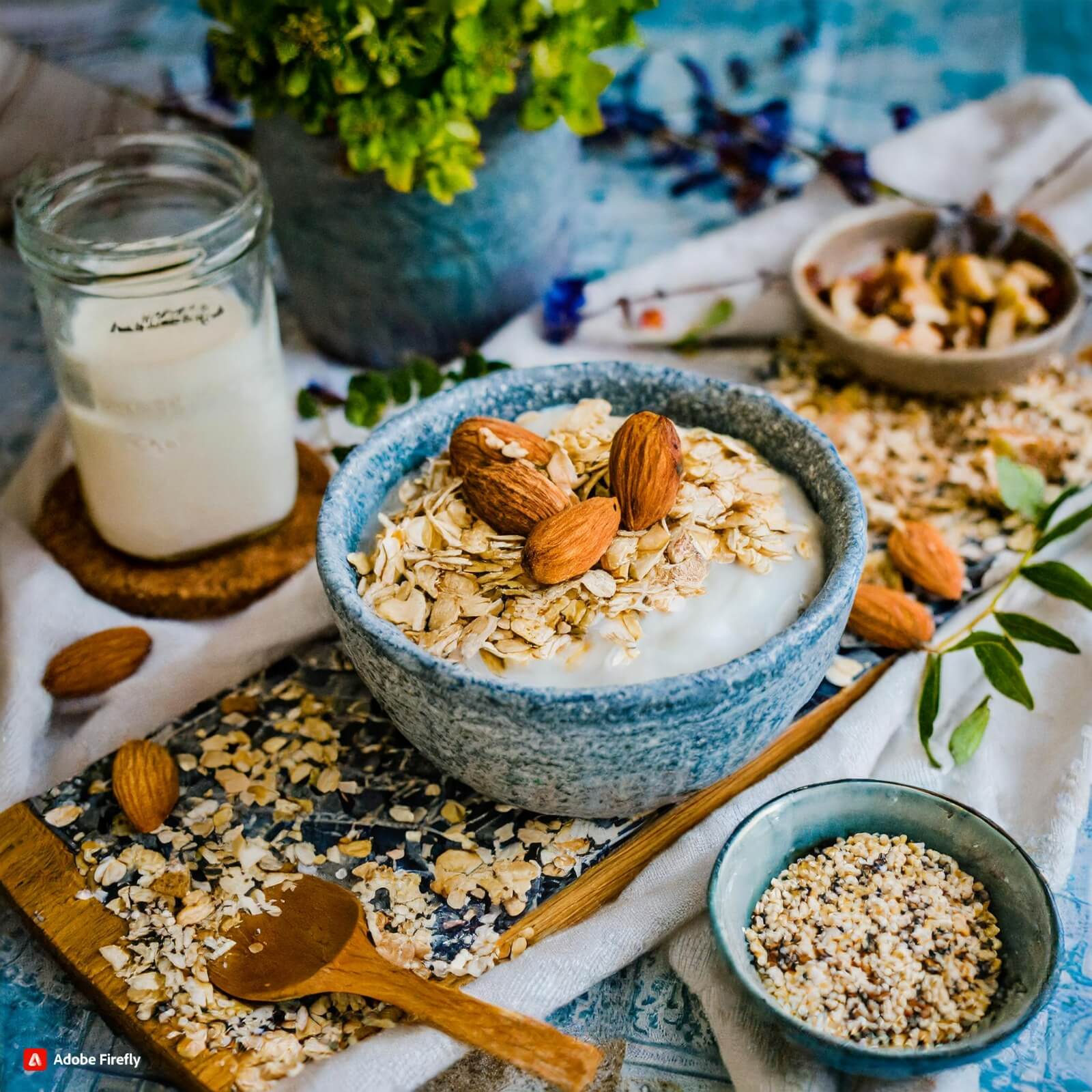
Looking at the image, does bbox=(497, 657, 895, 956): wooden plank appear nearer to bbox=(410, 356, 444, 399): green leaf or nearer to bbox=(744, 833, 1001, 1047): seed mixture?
bbox=(744, 833, 1001, 1047): seed mixture

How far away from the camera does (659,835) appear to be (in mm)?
887

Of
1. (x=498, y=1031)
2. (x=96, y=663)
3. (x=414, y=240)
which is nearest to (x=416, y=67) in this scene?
(x=414, y=240)

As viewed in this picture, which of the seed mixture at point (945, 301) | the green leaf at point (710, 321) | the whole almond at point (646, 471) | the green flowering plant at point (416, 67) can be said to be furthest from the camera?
the green leaf at point (710, 321)

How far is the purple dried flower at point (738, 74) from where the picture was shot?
5.71 ft

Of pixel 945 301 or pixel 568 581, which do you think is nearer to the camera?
pixel 568 581

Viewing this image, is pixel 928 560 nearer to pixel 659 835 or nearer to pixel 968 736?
pixel 968 736

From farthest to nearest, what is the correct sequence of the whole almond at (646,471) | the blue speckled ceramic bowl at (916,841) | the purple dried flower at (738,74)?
1. the purple dried flower at (738,74)
2. the whole almond at (646,471)
3. the blue speckled ceramic bowl at (916,841)

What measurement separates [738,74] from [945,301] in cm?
62

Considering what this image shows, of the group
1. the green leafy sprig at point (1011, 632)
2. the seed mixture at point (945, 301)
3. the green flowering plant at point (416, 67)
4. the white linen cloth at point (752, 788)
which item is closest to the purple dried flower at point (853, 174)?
the white linen cloth at point (752, 788)

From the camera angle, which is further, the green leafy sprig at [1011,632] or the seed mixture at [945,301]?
the seed mixture at [945,301]

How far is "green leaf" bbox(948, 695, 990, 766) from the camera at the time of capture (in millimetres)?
919

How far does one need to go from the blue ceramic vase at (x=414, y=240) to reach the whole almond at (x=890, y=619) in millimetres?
566

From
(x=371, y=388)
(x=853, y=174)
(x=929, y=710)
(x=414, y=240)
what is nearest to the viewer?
(x=929, y=710)

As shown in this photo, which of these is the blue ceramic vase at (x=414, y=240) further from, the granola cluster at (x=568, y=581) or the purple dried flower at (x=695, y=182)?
the granola cluster at (x=568, y=581)
